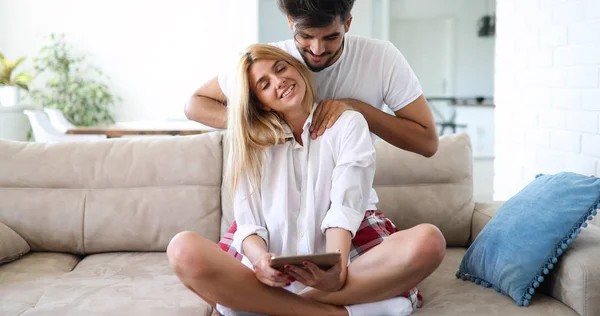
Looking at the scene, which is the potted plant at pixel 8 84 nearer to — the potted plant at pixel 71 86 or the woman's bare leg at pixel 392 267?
the potted plant at pixel 71 86

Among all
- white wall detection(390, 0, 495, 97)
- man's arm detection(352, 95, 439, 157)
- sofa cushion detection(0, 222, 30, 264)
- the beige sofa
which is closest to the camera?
man's arm detection(352, 95, 439, 157)

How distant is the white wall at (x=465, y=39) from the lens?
9648mm

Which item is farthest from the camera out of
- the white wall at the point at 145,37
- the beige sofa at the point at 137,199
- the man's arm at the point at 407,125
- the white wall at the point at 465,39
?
the white wall at the point at 465,39

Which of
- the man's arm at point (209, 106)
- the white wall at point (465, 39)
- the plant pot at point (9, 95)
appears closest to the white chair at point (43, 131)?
the plant pot at point (9, 95)

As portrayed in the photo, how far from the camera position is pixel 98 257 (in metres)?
2.40

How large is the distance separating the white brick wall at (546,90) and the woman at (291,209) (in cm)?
98

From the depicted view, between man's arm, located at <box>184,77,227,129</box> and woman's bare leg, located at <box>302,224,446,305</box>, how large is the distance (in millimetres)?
803

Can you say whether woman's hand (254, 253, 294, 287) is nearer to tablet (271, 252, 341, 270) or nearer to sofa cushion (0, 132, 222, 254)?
tablet (271, 252, 341, 270)

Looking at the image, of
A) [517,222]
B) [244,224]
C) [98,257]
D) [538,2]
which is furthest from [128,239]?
[538,2]

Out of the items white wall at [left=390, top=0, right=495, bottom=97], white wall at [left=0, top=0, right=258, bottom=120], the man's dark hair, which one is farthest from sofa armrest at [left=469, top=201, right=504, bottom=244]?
white wall at [left=390, top=0, right=495, bottom=97]

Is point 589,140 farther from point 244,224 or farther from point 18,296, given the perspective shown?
point 18,296

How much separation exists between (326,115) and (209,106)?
532 millimetres

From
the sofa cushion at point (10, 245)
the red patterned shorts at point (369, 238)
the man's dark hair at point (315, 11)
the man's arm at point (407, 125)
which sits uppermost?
the man's dark hair at point (315, 11)

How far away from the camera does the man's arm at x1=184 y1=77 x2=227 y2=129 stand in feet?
7.47
